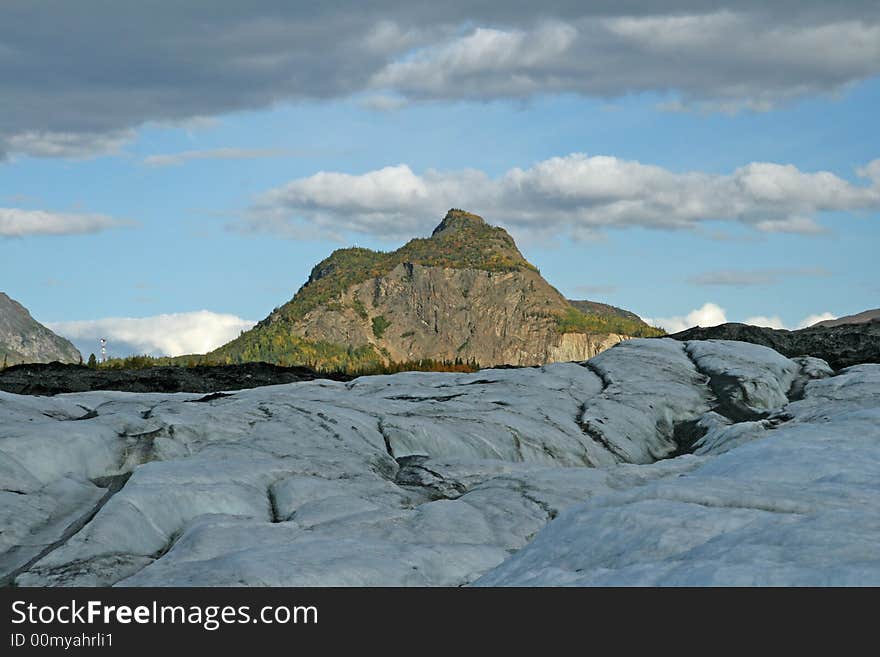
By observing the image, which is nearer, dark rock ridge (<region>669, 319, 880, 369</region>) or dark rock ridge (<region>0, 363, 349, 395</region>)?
dark rock ridge (<region>0, 363, 349, 395</region>)

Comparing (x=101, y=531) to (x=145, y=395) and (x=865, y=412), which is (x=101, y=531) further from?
(x=865, y=412)

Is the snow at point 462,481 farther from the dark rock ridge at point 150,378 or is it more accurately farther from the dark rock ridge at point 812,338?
the dark rock ridge at point 150,378

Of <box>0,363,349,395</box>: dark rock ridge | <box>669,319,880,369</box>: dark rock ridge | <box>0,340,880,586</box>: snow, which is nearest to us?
<box>0,340,880,586</box>: snow

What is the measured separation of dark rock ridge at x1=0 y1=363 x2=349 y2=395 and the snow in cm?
772

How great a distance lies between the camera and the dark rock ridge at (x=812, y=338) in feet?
133

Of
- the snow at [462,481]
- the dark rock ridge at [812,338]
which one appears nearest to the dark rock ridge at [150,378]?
the snow at [462,481]

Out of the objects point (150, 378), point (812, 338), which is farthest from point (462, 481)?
point (812, 338)

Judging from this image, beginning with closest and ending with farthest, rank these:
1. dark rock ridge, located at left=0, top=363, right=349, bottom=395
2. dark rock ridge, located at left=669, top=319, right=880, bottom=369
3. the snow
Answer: the snow
dark rock ridge, located at left=0, top=363, right=349, bottom=395
dark rock ridge, located at left=669, top=319, right=880, bottom=369

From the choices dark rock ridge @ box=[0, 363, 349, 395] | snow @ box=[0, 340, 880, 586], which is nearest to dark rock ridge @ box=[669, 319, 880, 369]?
snow @ box=[0, 340, 880, 586]

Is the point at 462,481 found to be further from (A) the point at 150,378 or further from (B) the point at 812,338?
(B) the point at 812,338

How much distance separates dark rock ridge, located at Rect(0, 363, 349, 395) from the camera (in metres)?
37.1

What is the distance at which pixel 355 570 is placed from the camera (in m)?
13.4

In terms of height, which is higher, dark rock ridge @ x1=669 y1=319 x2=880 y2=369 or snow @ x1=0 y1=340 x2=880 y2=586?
dark rock ridge @ x1=669 y1=319 x2=880 y2=369

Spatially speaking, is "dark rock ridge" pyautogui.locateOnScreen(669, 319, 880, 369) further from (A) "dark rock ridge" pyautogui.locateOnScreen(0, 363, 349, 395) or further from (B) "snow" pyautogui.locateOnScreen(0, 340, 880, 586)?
(A) "dark rock ridge" pyautogui.locateOnScreen(0, 363, 349, 395)
